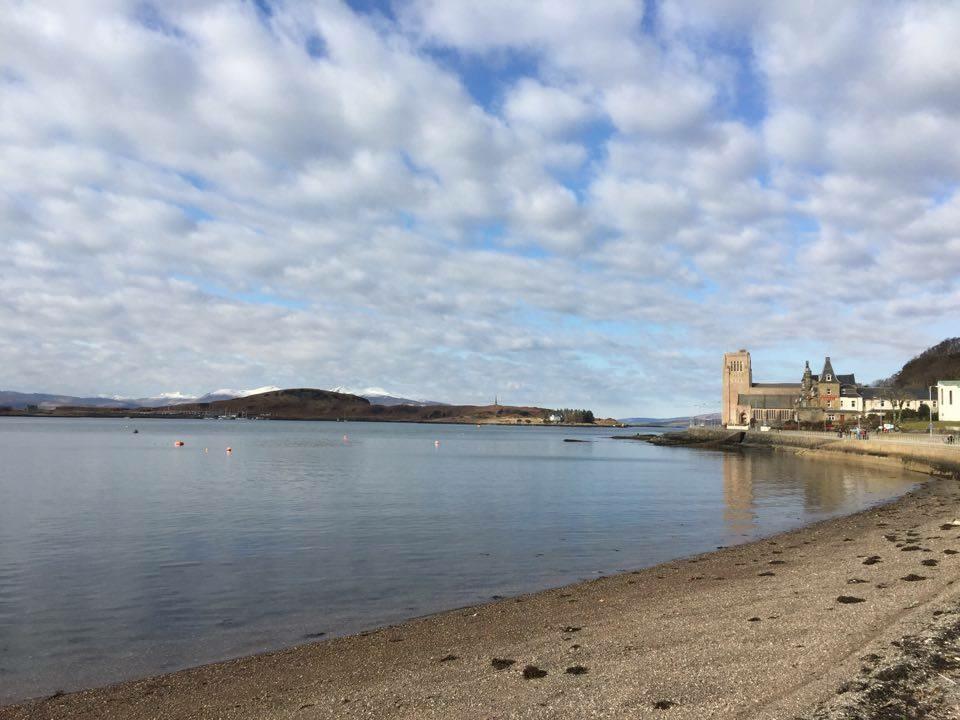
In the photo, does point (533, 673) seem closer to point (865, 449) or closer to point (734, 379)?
point (865, 449)

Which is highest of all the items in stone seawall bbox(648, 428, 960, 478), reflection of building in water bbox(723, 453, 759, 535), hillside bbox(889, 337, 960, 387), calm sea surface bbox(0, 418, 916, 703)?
hillside bbox(889, 337, 960, 387)

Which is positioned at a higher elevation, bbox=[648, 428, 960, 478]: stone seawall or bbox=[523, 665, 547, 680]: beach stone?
bbox=[648, 428, 960, 478]: stone seawall

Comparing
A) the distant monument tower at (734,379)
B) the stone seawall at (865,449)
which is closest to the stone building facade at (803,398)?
the distant monument tower at (734,379)

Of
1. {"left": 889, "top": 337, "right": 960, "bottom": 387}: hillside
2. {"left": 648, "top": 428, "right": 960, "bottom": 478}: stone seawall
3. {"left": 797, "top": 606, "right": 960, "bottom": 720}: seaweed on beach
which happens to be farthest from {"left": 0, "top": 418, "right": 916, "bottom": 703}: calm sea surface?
→ {"left": 889, "top": 337, "right": 960, "bottom": 387}: hillside

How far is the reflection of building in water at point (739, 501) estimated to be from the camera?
2540cm

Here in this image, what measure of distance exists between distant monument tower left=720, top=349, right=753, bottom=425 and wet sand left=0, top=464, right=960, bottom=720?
156 m

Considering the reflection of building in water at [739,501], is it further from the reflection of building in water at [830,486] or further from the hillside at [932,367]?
the hillside at [932,367]

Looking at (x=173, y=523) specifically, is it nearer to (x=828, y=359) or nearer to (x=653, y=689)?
(x=653, y=689)

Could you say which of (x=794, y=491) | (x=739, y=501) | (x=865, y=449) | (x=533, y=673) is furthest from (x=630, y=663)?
(x=865, y=449)

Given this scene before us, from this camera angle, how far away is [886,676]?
7.46 metres

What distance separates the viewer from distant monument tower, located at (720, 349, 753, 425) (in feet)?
530

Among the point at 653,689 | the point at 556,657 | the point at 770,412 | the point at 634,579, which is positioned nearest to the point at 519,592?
the point at 634,579

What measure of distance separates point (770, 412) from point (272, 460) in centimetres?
Answer: 11884

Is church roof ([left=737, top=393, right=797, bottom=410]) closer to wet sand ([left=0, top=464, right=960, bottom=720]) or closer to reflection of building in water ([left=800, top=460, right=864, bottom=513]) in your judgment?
reflection of building in water ([left=800, top=460, right=864, bottom=513])
